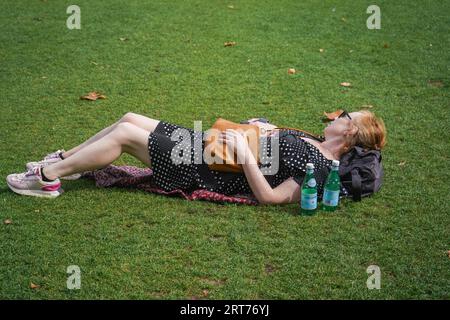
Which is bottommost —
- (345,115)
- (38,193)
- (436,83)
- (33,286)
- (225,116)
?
(33,286)

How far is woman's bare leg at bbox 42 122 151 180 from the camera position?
15.7 ft

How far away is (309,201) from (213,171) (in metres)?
0.80

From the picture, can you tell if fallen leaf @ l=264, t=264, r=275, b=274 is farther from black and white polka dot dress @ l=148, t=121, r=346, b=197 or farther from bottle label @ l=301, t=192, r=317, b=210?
Answer: black and white polka dot dress @ l=148, t=121, r=346, b=197

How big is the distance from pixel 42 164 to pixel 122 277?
149cm

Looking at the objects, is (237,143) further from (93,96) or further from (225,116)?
(93,96)

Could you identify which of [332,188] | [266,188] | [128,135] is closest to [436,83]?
[332,188]

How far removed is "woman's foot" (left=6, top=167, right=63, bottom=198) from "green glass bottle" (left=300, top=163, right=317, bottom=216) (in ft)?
6.27

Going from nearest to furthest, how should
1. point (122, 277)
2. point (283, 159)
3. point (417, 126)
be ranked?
1. point (122, 277)
2. point (283, 159)
3. point (417, 126)

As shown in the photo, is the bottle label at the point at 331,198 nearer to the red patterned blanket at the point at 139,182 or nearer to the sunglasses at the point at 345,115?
the red patterned blanket at the point at 139,182

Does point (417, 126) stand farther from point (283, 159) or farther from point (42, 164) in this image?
point (42, 164)

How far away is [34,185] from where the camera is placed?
15.9 ft

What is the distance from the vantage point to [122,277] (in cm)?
390

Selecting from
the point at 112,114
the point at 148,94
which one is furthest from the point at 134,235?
the point at 148,94
